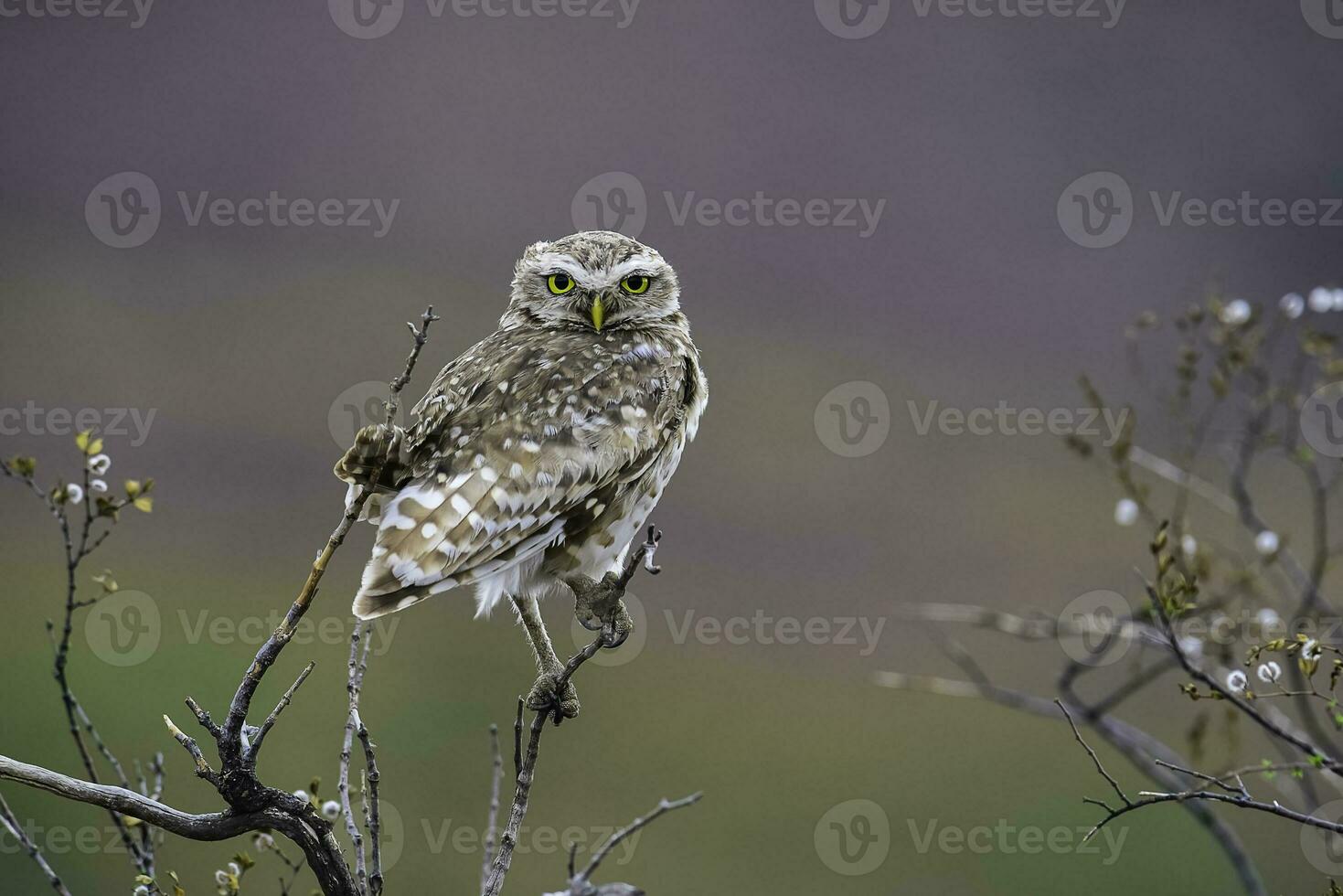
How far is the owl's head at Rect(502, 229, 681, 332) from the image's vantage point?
10.7 ft

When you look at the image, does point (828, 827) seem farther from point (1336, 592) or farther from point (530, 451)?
point (530, 451)

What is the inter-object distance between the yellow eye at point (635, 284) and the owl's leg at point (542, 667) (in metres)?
0.89

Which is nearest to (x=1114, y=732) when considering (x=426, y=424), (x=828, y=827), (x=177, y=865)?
(x=426, y=424)

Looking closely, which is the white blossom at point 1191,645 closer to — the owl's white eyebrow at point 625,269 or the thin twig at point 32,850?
the owl's white eyebrow at point 625,269

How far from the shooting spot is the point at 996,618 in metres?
3.27

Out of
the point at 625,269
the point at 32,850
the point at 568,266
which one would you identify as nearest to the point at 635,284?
the point at 625,269

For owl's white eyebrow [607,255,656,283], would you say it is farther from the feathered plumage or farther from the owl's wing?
the owl's wing

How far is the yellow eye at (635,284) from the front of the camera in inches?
130

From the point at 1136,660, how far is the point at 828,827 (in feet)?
12.6

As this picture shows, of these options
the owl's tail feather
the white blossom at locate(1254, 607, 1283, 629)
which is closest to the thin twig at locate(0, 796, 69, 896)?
the owl's tail feather

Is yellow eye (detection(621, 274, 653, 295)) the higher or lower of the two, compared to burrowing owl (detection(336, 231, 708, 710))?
higher

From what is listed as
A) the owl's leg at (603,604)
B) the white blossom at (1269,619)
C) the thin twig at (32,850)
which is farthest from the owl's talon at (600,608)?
the white blossom at (1269,619)

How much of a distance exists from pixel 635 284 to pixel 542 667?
108 cm

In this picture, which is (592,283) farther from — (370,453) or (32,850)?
(32,850)
